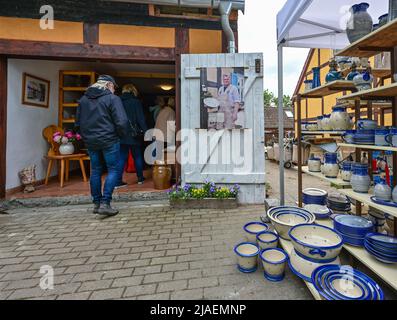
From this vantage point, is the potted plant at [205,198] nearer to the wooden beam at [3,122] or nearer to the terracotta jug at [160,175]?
the terracotta jug at [160,175]

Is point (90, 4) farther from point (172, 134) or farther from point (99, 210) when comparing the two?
point (99, 210)

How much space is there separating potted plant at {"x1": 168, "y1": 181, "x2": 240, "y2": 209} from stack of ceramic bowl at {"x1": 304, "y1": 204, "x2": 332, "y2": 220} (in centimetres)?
114

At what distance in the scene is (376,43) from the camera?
66.7 inches

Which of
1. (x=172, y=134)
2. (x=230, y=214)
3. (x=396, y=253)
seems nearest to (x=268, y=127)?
(x=172, y=134)

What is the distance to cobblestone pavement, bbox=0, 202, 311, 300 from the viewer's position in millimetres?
1525

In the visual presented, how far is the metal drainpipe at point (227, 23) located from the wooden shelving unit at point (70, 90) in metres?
2.69

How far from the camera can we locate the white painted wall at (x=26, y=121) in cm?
344

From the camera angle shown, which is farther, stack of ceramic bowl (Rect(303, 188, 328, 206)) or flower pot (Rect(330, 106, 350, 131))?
stack of ceramic bowl (Rect(303, 188, 328, 206))

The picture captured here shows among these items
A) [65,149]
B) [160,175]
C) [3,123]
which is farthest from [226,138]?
[3,123]

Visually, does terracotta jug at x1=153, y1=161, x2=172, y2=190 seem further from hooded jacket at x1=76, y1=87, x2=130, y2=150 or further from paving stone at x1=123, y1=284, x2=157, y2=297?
paving stone at x1=123, y1=284, x2=157, y2=297

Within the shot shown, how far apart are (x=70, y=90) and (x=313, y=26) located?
14.6 feet

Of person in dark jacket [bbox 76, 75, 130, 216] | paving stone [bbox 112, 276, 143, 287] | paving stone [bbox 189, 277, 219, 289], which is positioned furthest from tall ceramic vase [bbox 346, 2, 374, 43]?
paving stone [bbox 112, 276, 143, 287]

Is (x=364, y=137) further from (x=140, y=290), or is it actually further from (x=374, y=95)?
(x=140, y=290)

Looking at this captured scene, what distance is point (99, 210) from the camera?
2.86 metres
